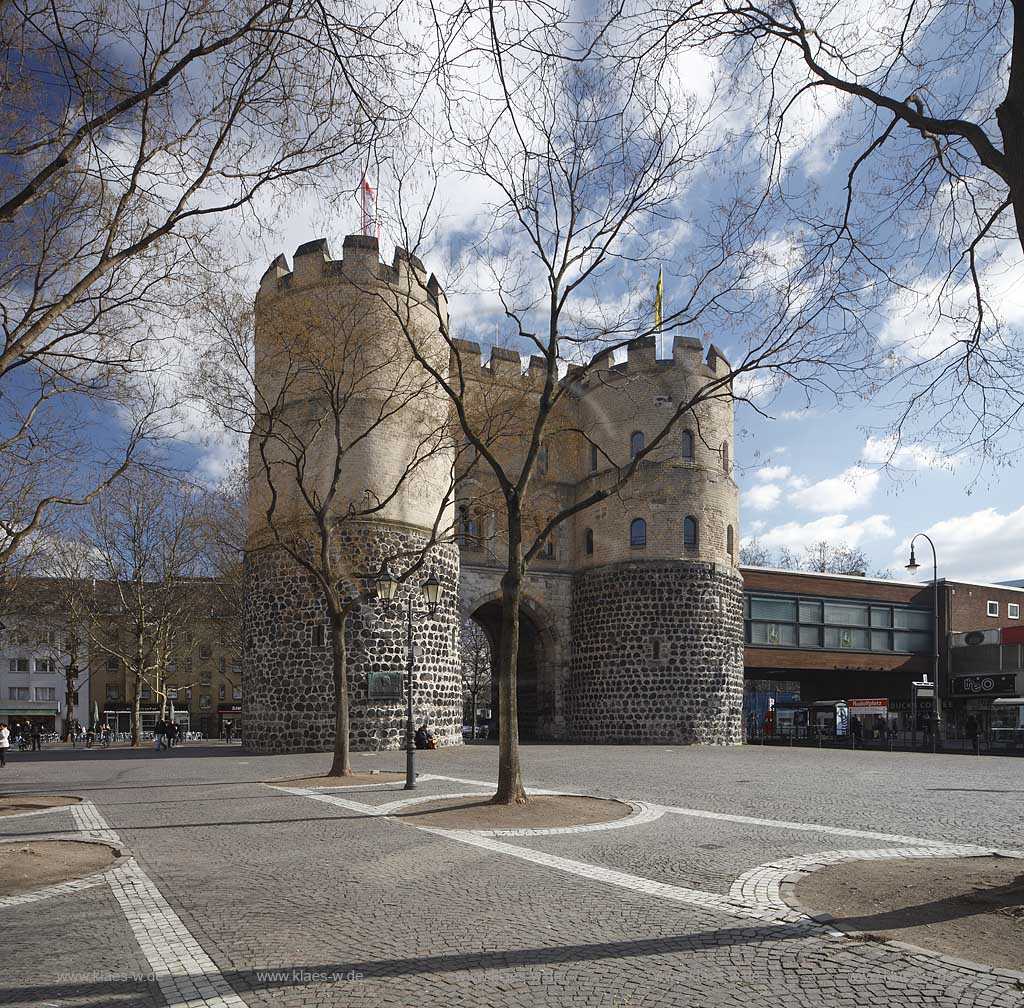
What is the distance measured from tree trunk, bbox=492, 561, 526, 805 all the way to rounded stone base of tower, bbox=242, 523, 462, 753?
1321 centimetres

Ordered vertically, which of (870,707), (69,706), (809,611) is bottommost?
(69,706)

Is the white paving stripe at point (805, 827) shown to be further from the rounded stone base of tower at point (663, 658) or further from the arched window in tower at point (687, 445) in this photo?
the arched window in tower at point (687, 445)

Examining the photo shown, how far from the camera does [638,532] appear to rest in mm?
36031

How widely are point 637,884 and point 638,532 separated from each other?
28209 millimetres

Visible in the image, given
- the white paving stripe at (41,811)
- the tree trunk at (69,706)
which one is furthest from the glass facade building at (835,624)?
the white paving stripe at (41,811)

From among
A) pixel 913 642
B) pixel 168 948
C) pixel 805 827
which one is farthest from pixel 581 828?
pixel 913 642

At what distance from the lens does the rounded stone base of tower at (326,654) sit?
27531mm

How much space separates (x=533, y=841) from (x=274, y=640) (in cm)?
1909

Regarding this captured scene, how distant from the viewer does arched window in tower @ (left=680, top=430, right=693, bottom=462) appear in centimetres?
3600

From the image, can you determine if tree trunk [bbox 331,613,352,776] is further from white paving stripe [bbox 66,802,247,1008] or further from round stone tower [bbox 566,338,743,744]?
round stone tower [bbox 566,338,743,744]

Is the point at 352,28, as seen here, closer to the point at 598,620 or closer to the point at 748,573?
the point at 598,620

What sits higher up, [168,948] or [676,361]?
[676,361]

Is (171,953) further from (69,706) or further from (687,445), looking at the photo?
(69,706)

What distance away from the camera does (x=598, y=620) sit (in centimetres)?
3638
